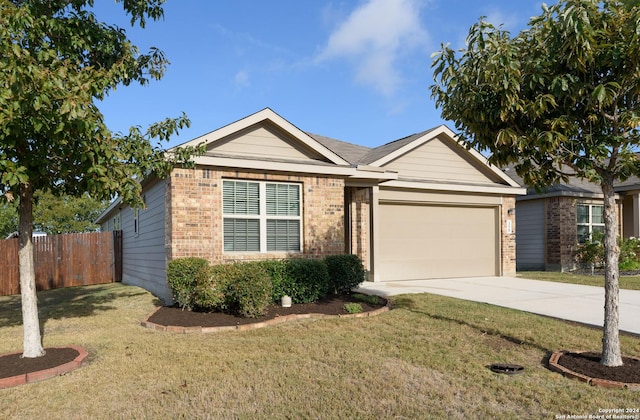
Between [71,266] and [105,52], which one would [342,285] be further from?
[71,266]

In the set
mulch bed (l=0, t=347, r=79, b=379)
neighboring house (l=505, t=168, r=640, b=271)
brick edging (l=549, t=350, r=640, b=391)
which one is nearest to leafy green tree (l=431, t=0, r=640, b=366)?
brick edging (l=549, t=350, r=640, b=391)

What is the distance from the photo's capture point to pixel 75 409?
449 centimetres

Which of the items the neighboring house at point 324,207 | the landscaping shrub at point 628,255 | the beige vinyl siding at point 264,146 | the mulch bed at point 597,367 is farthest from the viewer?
the landscaping shrub at point 628,255

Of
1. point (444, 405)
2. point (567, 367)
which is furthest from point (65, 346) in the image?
point (567, 367)

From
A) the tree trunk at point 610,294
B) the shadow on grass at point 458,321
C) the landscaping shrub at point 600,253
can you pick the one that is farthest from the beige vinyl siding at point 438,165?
the tree trunk at point 610,294

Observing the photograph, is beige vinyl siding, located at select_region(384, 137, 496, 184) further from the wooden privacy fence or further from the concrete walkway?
the wooden privacy fence

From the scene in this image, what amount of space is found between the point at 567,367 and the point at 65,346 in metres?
6.77

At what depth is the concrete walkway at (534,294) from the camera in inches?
341

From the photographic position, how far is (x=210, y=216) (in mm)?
10062

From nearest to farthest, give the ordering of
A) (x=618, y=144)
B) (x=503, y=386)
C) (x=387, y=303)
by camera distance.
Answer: (x=503, y=386) < (x=618, y=144) < (x=387, y=303)

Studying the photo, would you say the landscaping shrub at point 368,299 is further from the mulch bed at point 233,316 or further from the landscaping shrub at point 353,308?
the landscaping shrub at point 353,308

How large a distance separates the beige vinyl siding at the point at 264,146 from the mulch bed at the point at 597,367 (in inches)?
292

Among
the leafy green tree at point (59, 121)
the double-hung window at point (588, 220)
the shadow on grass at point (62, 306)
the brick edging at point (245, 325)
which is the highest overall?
the leafy green tree at point (59, 121)

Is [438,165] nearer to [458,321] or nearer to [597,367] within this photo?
[458,321]
